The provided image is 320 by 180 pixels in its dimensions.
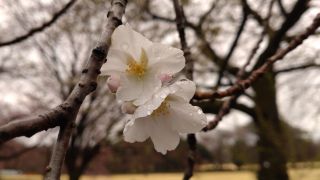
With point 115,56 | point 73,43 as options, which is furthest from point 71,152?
point 115,56

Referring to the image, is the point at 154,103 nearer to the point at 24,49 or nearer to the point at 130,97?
the point at 130,97

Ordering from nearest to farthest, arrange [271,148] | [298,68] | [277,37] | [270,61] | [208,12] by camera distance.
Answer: [270,61], [271,148], [208,12], [277,37], [298,68]

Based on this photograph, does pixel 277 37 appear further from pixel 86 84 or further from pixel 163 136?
pixel 86 84

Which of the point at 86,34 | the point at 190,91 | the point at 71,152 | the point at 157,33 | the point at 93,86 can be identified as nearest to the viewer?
the point at 93,86

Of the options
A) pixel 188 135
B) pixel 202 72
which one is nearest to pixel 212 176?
pixel 202 72

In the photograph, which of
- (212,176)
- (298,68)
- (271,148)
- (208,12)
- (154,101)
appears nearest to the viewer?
(154,101)

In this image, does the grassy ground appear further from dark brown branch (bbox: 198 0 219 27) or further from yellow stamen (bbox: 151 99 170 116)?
yellow stamen (bbox: 151 99 170 116)

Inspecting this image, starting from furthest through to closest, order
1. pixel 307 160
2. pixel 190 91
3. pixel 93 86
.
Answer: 1. pixel 307 160
2. pixel 190 91
3. pixel 93 86
